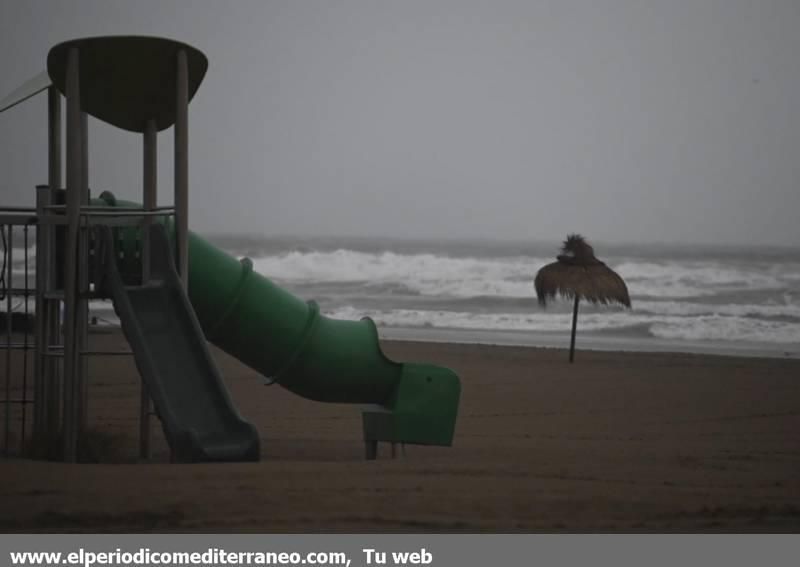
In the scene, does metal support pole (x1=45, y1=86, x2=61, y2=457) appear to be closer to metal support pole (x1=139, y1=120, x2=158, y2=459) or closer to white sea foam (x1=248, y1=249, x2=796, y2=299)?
metal support pole (x1=139, y1=120, x2=158, y2=459)

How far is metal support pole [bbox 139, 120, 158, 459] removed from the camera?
8516 mm

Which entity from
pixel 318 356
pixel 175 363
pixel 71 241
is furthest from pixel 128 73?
pixel 318 356

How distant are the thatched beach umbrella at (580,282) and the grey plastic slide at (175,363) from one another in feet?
39.0

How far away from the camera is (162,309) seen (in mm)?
8406

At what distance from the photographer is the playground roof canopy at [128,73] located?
8258 millimetres

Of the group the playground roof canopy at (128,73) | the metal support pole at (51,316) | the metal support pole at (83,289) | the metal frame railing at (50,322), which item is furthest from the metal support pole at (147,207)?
the metal support pole at (51,316)

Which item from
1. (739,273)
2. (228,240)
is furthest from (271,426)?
(228,240)

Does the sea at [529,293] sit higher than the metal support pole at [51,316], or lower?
lower

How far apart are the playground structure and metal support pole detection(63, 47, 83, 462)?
1 cm

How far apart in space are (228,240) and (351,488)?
57.9m

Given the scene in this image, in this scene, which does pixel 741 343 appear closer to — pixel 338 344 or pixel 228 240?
pixel 338 344

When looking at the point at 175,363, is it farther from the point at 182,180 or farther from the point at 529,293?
the point at 529,293

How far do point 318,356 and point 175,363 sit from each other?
6.19ft

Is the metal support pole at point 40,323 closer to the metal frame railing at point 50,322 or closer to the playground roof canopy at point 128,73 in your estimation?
the metal frame railing at point 50,322
